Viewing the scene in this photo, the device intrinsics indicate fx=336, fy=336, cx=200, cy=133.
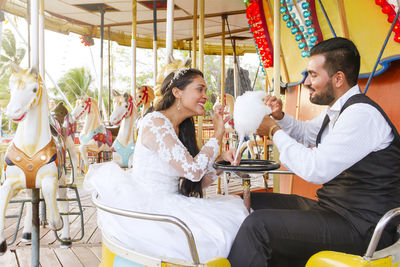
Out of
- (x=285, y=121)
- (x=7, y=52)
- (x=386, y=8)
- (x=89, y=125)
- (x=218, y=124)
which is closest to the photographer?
(x=218, y=124)

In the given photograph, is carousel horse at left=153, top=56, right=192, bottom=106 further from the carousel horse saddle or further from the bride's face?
the carousel horse saddle

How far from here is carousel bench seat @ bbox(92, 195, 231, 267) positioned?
1238 mm

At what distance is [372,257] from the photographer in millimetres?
1195

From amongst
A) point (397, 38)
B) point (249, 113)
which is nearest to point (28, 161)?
point (249, 113)

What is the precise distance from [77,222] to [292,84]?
305 cm

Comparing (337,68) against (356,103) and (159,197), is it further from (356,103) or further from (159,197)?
(159,197)

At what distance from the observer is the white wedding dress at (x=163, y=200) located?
1.47 m

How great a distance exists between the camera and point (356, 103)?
1.49m

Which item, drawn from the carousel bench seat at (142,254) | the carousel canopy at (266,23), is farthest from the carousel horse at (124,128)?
the carousel bench seat at (142,254)

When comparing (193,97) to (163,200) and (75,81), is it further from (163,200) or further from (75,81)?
(75,81)

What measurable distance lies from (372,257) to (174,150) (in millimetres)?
992

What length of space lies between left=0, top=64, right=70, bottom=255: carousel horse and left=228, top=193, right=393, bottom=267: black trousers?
1709 mm

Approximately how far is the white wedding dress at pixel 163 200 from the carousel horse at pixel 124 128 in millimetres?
2778

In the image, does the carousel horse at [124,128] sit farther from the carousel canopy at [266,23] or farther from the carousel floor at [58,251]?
the carousel canopy at [266,23]
